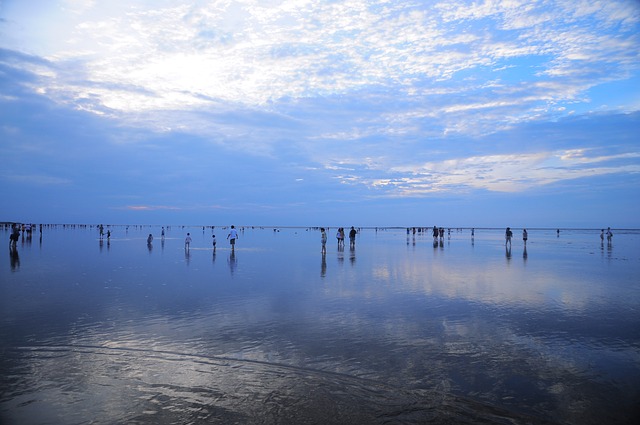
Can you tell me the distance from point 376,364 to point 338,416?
6.20ft

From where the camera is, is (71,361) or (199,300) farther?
(199,300)

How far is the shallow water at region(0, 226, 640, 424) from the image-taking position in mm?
5238

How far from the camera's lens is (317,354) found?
731 cm

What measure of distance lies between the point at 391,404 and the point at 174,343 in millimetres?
4580

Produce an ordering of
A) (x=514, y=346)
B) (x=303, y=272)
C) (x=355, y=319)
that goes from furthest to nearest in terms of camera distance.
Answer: (x=303, y=272) → (x=355, y=319) → (x=514, y=346)

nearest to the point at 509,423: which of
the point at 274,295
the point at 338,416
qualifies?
the point at 338,416

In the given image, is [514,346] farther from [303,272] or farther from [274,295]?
[303,272]

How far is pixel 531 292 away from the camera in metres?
14.0

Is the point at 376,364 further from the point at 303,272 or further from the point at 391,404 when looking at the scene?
the point at 303,272

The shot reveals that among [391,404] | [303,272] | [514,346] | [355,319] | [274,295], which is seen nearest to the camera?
[391,404]

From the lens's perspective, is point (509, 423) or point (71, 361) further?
point (71, 361)

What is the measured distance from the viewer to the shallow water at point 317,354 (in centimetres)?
524

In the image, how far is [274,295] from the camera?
43.3 ft

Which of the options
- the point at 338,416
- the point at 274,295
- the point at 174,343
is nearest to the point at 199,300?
the point at 274,295
